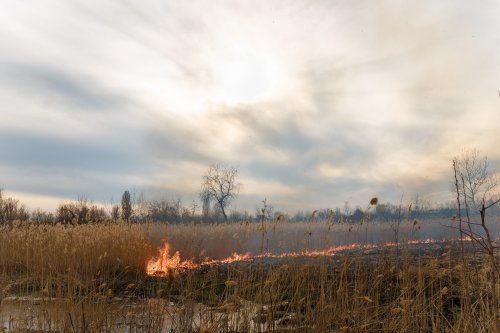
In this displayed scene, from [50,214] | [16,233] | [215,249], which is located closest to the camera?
[16,233]

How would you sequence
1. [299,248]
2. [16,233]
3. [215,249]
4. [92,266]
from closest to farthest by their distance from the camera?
[299,248] → [92,266] → [16,233] → [215,249]

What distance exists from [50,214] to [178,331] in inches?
1014

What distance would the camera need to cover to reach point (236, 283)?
4480 millimetres

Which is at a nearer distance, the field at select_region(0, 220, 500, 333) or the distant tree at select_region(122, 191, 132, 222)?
the field at select_region(0, 220, 500, 333)

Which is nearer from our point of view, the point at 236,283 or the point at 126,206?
the point at 236,283

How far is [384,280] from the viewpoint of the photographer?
8.08 m

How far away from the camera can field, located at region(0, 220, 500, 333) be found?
4891 millimetres

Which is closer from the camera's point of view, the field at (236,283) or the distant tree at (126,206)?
the field at (236,283)

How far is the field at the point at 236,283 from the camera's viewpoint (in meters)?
4.89

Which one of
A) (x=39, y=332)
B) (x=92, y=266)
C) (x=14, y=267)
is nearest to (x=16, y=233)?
(x=14, y=267)

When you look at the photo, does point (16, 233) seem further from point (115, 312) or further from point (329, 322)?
Answer: point (329, 322)

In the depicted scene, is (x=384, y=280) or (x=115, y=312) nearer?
(x=115, y=312)

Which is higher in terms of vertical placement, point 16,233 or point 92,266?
point 16,233

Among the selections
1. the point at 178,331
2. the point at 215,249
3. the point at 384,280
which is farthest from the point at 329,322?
the point at 215,249
